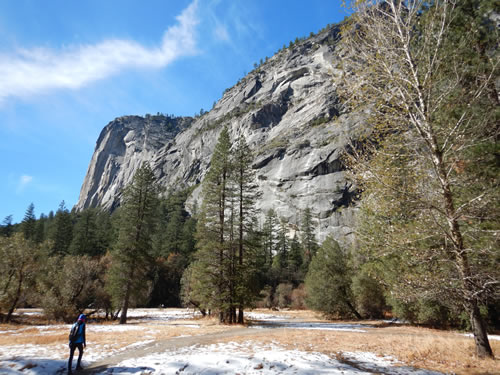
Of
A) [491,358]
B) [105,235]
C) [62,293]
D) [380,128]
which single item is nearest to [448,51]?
[380,128]

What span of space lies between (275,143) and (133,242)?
221ft

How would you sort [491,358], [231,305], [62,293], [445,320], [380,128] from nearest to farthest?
[491,358], [380,128], [445,320], [231,305], [62,293]

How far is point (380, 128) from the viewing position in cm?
729

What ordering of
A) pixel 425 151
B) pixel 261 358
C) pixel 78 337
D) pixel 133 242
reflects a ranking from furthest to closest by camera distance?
pixel 133 242 → pixel 78 337 → pixel 261 358 → pixel 425 151

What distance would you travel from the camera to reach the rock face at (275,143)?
2628 inches

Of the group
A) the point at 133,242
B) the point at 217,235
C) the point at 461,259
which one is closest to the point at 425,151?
the point at 461,259

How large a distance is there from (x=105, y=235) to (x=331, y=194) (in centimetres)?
5340

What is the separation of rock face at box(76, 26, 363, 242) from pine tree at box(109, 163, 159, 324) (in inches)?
711

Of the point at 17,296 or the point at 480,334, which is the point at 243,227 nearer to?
the point at 480,334

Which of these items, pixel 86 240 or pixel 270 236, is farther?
A: pixel 270 236

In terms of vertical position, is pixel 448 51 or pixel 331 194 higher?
pixel 331 194

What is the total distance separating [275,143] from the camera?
85.6 metres

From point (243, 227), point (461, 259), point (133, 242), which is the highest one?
point (243, 227)

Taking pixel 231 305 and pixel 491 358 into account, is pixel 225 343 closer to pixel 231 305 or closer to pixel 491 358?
pixel 491 358
